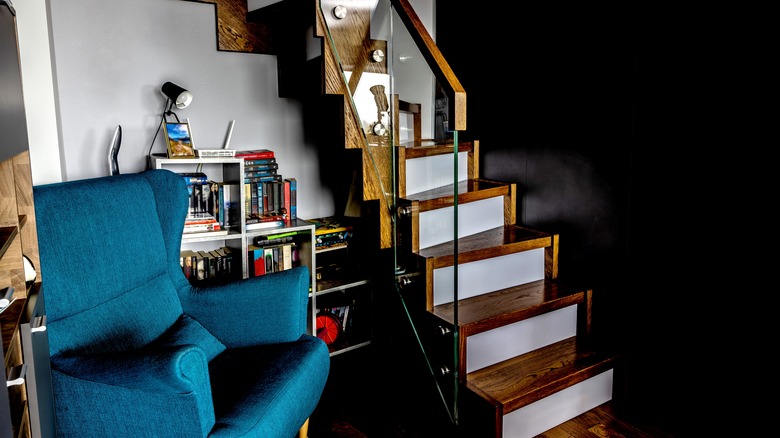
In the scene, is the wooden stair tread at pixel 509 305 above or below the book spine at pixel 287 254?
below

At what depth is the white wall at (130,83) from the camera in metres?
2.27

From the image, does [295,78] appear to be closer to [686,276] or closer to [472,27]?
[472,27]

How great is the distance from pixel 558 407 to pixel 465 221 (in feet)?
3.38

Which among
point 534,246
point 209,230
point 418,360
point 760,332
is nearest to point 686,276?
point 760,332

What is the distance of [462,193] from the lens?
293cm

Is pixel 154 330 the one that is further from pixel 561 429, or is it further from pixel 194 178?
Answer: pixel 561 429

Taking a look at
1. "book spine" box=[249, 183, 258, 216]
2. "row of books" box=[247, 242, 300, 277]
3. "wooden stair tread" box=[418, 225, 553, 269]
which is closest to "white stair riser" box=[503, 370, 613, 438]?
"wooden stair tread" box=[418, 225, 553, 269]

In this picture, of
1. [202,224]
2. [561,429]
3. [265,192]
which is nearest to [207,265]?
[202,224]

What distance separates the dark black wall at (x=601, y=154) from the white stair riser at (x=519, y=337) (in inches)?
7.2

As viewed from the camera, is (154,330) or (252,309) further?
(252,309)

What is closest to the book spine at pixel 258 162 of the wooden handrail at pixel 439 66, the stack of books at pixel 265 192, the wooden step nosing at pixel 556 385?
the stack of books at pixel 265 192

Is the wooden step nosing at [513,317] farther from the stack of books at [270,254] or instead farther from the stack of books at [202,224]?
the stack of books at [202,224]

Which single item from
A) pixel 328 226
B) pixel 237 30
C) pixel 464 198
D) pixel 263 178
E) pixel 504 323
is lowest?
pixel 504 323

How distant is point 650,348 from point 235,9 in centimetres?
259
